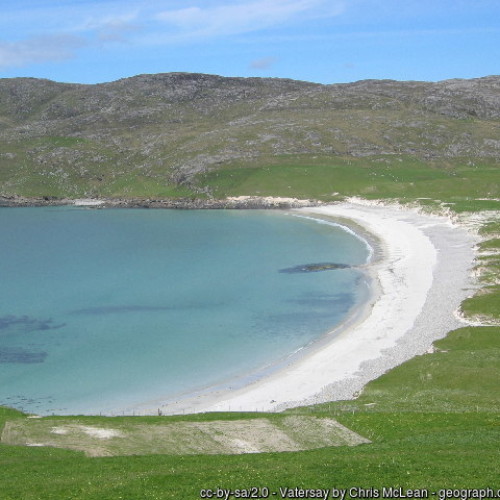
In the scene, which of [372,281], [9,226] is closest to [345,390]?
[372,281]

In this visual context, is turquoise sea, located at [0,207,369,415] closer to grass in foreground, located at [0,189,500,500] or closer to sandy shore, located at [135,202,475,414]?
sandy shore, located at [135,202,475,414]

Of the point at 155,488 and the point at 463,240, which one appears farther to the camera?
the point at 463,240

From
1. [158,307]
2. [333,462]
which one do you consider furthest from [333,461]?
[158,307]

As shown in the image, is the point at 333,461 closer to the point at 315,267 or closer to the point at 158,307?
the point at 158,307

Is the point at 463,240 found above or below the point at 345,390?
above

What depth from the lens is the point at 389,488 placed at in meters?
25.1

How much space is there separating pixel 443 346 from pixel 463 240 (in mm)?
63682

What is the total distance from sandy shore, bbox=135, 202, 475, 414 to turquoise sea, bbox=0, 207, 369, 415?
11.9 ft

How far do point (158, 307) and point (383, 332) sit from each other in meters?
34.3

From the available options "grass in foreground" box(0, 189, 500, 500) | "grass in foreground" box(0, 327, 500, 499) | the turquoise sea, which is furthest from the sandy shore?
"grass in foreground" box(0, 327, 500, 499)

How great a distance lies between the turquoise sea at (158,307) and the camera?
6053 cm

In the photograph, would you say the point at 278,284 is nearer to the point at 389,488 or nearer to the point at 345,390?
the point at 345,390

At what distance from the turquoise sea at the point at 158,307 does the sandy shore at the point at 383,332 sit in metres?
3.64

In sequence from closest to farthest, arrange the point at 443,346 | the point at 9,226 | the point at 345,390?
the point at 345,390
the point at 443,346
the point at 9,226
